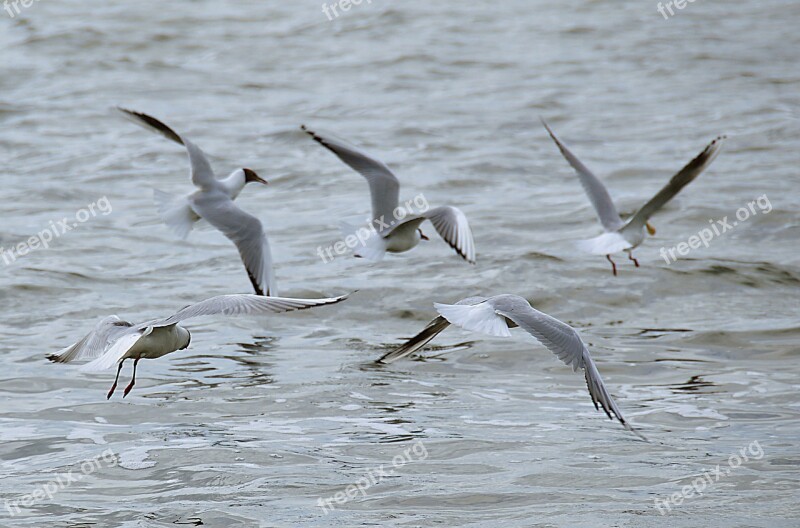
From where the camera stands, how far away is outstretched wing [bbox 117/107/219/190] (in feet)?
28.8

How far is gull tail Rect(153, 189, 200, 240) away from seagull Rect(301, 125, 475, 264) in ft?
3.19

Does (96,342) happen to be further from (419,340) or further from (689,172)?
(689,172)

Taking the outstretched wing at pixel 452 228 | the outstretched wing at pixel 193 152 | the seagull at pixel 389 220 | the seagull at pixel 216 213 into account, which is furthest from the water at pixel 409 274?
the outstretched wing at pixel 193 152

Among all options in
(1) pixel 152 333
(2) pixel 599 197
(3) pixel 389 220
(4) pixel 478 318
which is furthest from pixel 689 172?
(1) pixel 152 333

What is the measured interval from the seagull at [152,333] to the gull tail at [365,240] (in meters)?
1.99

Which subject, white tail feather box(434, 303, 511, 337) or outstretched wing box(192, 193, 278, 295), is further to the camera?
outstretched wing box(192, 193, 278, 295)

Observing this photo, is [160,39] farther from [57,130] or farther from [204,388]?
[204,388]

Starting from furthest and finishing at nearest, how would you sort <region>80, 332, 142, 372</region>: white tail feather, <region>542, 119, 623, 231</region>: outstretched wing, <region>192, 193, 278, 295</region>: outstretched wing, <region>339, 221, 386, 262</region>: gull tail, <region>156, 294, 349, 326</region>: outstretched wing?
1. <region>542, 119, 623, 231</region>: outstretched wing
2. <region>339, 221, 386, 262</region>: gull tail
3. <region>192, 193, 278, 295</region>: outstretched wing
4. <region>156, 294, 349, 326</region>: outstretched wing
5. <region>80, 332, 142, 372</region>: white tail feather

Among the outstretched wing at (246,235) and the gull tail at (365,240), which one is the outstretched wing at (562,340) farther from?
the outstretched wing at (246,235)

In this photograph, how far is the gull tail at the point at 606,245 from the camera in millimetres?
8703

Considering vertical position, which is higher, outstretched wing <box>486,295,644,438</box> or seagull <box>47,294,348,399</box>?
seagull <box>47,294,348,399</box>

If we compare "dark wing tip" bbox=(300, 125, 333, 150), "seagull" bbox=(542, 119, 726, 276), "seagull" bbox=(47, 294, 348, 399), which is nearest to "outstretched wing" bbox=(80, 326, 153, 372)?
"seagull" bbox=(47, 294, 348, 399)

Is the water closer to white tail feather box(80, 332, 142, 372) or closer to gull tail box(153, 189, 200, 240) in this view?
white tail feather box(80, 332, 142, 372)

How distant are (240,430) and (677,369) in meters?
2.77
